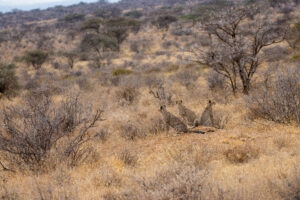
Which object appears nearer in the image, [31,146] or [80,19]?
[31,146]

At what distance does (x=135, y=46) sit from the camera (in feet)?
105

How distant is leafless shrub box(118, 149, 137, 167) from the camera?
5000 mm

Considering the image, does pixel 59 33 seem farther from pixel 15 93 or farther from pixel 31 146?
pixel 31 146

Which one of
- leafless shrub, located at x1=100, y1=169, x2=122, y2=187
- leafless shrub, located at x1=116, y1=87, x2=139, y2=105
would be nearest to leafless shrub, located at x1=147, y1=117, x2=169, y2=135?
leafless shrub, located at x1=100, y1=169, x2=122, y2=187

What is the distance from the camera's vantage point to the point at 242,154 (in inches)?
189

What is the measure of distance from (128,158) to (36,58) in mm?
23801

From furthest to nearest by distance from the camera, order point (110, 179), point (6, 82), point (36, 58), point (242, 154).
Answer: point (36, 58), point (6, 82), point (242, 154), point (110, 179)

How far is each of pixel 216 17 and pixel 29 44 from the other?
36.6m

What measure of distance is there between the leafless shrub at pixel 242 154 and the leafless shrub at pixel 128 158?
5.09 ft

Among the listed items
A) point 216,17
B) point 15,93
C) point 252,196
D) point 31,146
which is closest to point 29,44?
point 15,93

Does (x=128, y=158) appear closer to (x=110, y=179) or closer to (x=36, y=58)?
(x=110, y=179)

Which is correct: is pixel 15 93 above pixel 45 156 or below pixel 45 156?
below

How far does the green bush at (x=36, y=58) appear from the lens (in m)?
26.0

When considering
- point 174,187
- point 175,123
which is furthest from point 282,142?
point 174,187
